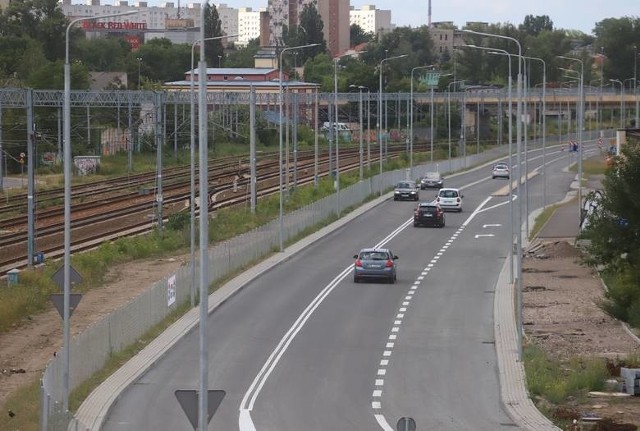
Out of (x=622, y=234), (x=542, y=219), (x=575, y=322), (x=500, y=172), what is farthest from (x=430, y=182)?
(x=622, y=234)

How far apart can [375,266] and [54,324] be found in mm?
11219

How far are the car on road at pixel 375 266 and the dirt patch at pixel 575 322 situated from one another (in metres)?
4.40

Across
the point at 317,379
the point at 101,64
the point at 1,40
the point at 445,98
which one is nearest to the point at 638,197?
the point at 317,379

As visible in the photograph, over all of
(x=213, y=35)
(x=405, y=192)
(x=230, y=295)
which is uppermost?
(x=213, y=35)

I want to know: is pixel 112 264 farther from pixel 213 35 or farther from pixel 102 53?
pixel 213 35

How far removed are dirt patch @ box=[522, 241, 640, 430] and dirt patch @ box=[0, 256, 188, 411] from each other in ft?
38.0

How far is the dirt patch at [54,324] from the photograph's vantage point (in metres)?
30.8

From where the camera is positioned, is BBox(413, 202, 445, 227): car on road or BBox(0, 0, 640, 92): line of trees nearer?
BBox(413, 202, 445, 227): car on road

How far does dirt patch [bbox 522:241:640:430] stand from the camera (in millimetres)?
26344

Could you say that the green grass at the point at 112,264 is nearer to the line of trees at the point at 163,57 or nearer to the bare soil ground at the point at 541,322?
the bare soil ground at the point at 541,322

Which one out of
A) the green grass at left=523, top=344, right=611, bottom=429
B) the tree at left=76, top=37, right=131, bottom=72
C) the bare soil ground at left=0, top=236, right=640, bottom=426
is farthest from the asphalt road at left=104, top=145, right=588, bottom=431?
the tree at left=76, top=37, right=131, bottom=72

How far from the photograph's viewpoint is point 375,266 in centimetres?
4381

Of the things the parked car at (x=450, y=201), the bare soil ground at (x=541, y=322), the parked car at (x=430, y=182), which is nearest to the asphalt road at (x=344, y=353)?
the bare soil ground at (x=541, y=322)

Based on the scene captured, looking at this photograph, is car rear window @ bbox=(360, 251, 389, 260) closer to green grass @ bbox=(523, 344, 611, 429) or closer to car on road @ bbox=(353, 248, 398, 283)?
car on road @ bbox=(353, 248, 398, 283)
